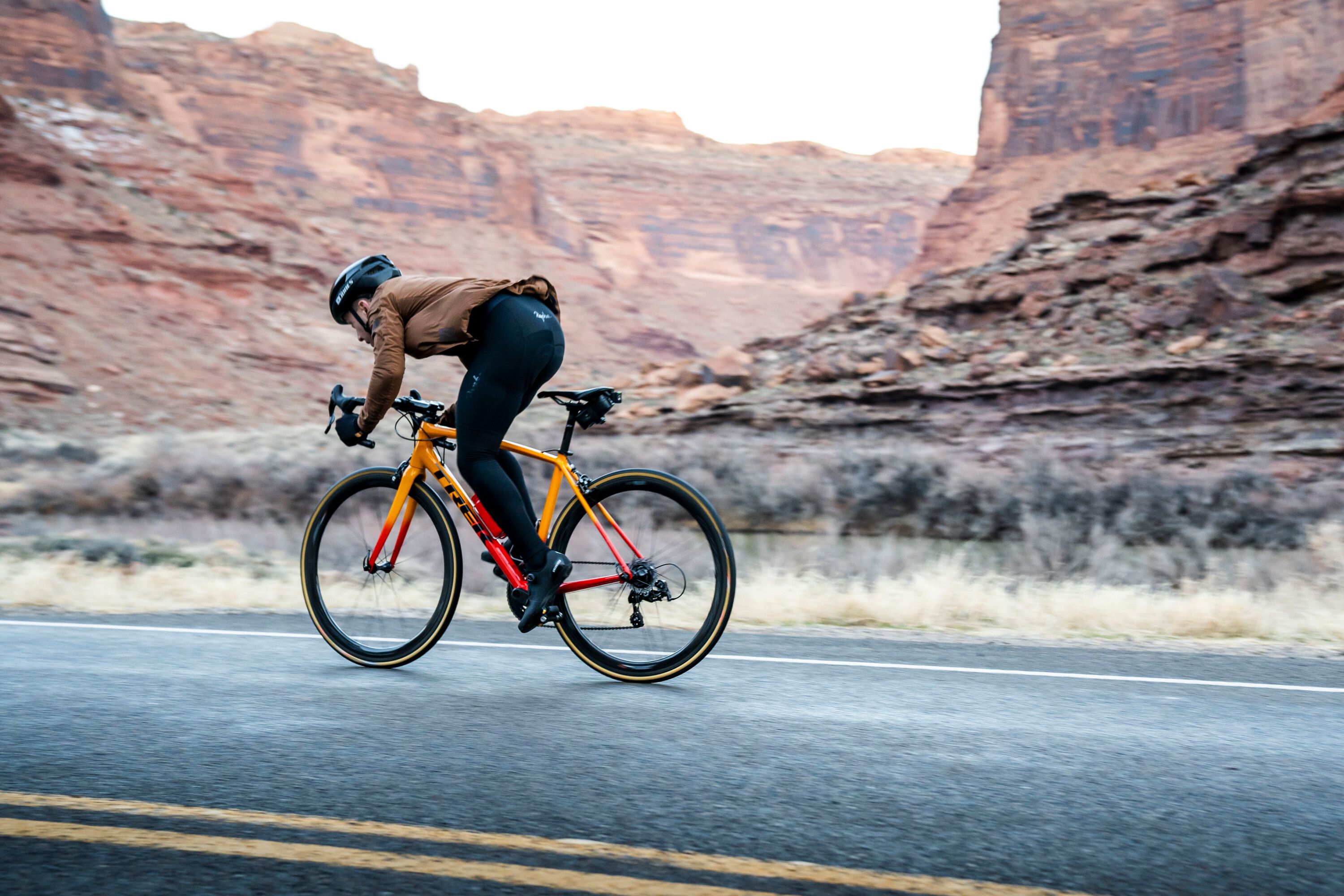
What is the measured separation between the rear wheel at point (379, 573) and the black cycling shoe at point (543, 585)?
16.3 inches

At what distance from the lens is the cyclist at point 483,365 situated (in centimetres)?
514

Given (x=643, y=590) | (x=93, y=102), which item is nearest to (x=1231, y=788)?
(x=643, y=590)

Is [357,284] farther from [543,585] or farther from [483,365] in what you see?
[543,585]

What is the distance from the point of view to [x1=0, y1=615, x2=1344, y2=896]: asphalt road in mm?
2873

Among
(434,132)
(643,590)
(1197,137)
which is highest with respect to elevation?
(434,132)

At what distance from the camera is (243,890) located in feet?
8.89

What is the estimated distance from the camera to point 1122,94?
173 feet

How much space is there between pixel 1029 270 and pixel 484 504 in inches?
1113

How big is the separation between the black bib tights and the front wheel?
0.23 metres

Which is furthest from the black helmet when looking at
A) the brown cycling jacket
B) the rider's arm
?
the rider's arm

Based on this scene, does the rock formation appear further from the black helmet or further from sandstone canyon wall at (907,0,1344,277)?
sandstone canyon wall at (907,0,1344,277)

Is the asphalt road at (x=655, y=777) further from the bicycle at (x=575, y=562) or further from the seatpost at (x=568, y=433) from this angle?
the seatpost at (x=568, y=433)

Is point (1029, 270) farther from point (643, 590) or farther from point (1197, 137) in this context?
point (643, 590)

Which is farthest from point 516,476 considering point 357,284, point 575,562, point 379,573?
point 357,284
